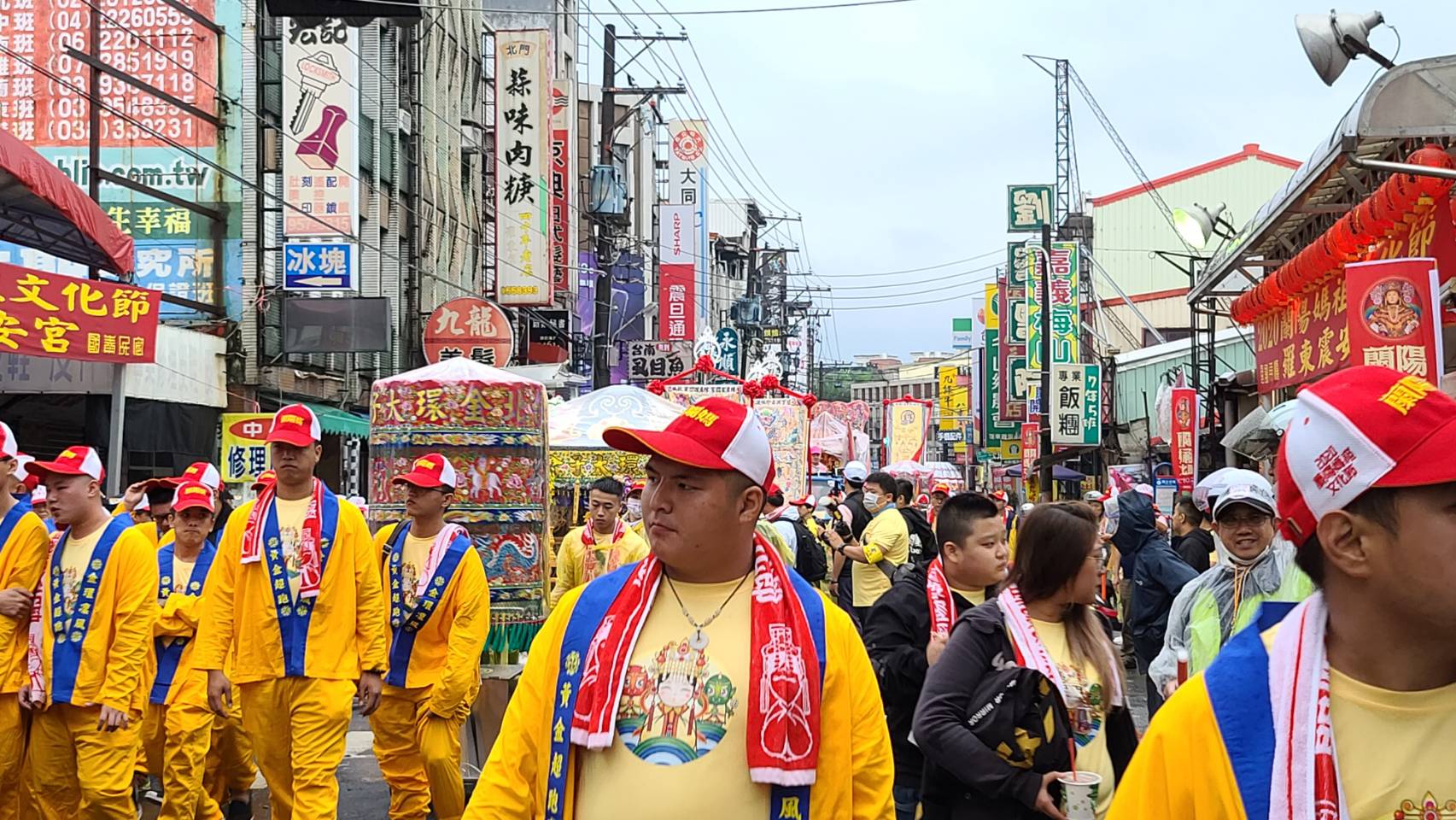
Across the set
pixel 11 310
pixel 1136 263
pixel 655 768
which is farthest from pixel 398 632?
pixel 1136 263

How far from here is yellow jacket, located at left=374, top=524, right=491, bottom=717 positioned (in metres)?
7.59

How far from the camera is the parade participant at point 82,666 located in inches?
262

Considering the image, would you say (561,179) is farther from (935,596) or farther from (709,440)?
(709,440)

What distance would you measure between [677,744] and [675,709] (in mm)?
76

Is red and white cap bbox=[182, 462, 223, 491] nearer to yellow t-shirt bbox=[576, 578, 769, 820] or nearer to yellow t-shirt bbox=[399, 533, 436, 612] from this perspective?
yellow t-shirt bbox=[399, 533, 436, 612]

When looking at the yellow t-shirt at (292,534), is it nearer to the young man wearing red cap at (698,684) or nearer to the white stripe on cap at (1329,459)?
the young man wearing red cap at (698,684)

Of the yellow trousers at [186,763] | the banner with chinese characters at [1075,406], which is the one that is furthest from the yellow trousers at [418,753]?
the banner with chinese characters at [1075,406]

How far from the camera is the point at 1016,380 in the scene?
38375 mm

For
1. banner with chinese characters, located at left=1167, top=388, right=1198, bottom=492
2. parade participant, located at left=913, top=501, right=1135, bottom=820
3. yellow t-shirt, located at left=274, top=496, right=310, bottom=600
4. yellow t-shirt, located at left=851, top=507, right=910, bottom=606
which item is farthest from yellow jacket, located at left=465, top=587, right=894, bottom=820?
banner with chinese characters, located at left=1167, top=388, right=1198, bottom=492

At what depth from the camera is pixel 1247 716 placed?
208cm

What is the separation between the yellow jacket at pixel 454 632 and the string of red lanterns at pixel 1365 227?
6210 millimetres

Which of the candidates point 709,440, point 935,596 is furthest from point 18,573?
point 709,440

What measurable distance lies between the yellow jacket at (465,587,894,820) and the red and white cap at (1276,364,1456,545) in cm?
137

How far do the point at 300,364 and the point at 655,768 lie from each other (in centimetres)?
2309
